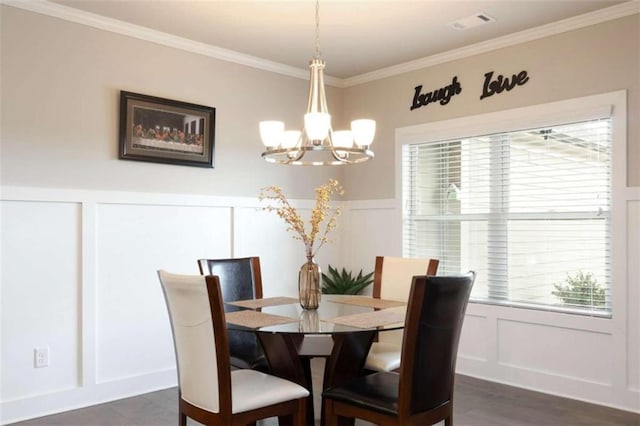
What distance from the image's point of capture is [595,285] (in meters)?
3.76

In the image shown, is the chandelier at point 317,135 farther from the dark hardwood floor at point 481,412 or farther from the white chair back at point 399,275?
the dark hardwood floor at point 481,412

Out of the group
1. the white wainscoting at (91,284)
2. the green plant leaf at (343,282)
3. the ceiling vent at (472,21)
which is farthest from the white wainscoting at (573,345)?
the white wainscoting at (91,284)

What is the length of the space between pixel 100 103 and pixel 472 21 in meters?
2.56

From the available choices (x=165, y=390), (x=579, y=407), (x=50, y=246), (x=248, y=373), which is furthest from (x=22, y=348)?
(x=579, y=407)

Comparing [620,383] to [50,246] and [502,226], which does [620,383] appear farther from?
[50,246]

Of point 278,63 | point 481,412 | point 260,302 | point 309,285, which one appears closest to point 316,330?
point 309,285

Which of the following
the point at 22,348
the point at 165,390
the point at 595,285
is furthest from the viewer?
the point at 165,390

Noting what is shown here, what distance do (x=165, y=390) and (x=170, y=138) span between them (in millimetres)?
1812

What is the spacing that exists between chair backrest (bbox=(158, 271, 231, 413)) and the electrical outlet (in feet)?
5.16

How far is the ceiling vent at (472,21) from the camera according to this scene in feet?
12.2

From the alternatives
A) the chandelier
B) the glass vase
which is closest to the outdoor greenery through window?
the chandelier

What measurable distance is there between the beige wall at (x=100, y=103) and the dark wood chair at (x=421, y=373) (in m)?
2.26

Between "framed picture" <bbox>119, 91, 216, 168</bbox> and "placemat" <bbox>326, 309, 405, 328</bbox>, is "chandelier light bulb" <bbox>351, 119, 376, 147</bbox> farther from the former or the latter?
"framed picture" <bbox>119, 91, 216, 168</bbox>

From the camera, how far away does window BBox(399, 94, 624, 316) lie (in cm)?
378
